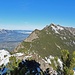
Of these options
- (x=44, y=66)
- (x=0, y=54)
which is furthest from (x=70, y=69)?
(x=0, y=54)

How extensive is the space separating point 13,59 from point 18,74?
11.3ft

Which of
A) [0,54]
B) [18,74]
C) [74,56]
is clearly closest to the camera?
[18,74]

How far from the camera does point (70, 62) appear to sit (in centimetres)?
5191

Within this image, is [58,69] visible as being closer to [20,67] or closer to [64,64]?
[64,64]

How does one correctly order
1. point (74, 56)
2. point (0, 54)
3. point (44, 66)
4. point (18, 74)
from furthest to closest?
point (0, 54) → point (44, 66) → point (74, 56) → point (18, 74)

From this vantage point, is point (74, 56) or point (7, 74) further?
point (74, 56)

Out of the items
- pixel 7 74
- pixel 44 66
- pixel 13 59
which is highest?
pixel 13 59

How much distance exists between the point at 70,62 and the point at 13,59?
14196 mm

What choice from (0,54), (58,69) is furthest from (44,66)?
(58,69)

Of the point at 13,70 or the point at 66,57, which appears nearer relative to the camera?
the point at 13,70

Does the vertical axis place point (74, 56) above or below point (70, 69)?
above

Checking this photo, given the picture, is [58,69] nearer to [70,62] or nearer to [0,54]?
[70,62]

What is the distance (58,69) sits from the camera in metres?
52.9

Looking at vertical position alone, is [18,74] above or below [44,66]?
above
